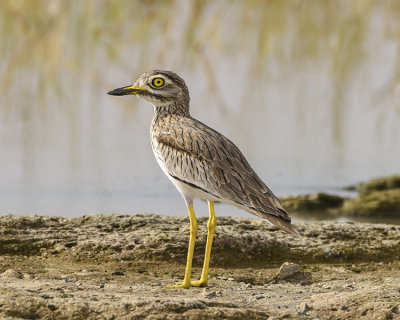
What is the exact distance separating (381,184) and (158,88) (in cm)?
351

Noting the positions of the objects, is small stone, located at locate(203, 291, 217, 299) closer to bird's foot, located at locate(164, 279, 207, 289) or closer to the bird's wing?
bird's foot, located at locate(164, 279, 207, 289)

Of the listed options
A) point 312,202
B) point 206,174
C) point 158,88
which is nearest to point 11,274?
point 206,174

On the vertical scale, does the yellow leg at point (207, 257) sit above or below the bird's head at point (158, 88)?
below

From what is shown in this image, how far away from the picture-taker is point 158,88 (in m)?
6.85

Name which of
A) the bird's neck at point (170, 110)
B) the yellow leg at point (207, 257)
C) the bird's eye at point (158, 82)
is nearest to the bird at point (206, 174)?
the yellow leg at point (207, 257)

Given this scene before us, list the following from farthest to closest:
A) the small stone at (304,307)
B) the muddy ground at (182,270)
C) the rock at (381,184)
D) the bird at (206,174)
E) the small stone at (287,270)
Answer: the rock at (381,184) → the small stone at (287,270) → the bird at (206,174) → the small stone at (304,307) → the muddy ground at (182,270)

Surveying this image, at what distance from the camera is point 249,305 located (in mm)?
5438

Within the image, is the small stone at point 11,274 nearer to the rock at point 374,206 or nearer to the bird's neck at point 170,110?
the bird's neck at point 170,110

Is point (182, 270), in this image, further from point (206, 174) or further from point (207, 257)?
point (206, 174)

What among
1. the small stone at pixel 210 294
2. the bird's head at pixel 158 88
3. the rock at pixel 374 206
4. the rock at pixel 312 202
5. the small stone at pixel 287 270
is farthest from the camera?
the rock at pixel 312 202

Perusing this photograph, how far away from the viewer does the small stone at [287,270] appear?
6.43 metres

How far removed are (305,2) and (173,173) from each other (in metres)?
8.72

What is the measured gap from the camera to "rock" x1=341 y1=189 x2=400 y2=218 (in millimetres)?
9023

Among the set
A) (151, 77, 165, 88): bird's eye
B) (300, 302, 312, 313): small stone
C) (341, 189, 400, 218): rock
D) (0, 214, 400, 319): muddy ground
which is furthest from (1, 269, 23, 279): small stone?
(341, 189, 400, 218): rock
